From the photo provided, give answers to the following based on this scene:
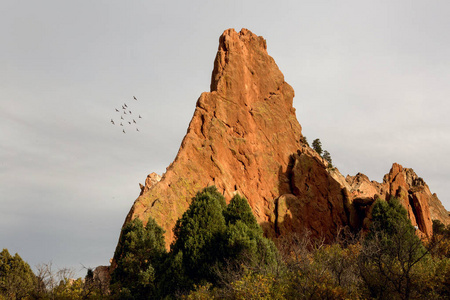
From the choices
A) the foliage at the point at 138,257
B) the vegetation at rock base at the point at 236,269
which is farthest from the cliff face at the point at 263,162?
the vegetation at rock base at the point at 236,269

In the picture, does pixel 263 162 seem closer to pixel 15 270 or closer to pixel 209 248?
pixel 209 248

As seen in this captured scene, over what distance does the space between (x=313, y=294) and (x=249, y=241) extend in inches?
310

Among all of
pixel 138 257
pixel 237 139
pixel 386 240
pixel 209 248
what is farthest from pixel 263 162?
Result: pixel 209 248

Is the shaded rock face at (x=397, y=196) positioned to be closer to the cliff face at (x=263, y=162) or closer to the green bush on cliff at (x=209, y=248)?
the cliff face at (x=263, y=162)

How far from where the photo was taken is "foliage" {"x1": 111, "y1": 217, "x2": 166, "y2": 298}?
36250 mm

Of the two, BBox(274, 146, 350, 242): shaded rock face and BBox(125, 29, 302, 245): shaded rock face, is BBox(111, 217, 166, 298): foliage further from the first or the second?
BBox(274, 146, 350, 242): shaded rock face

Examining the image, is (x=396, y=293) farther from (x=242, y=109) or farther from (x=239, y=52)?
(x=239, y=52)

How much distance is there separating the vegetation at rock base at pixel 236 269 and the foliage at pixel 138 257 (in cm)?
9

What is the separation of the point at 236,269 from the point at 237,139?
38.0 metres

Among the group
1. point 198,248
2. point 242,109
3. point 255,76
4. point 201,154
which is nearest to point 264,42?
point 255,76

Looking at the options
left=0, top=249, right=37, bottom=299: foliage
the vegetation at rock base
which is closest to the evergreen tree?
the vegetation at rock base

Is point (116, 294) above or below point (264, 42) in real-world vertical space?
below

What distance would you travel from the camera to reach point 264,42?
80750 mm

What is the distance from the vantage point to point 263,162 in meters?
69.2
